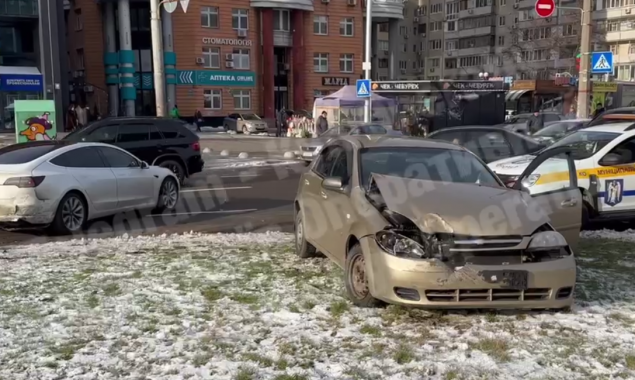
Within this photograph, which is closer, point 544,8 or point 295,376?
point 295,376

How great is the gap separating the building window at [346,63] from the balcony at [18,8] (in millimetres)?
26799

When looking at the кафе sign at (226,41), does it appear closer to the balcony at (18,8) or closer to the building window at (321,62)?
the building window at (321,62)

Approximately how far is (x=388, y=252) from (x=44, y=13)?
4126 centimetres

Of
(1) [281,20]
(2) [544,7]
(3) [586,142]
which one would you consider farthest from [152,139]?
(1) [281,20]

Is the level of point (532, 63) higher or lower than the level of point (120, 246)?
higher

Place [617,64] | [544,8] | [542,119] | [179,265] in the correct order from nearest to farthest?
[179,265] → [544,8] → [542,119] → [617,64]

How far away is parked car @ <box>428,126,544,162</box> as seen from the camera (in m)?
14.5

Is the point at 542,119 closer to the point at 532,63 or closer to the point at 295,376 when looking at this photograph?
the point at 295,376

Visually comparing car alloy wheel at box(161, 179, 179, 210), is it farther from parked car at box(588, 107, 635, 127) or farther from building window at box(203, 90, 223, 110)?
building window at box(203, 90, 223, 110)

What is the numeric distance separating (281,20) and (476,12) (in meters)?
43.0

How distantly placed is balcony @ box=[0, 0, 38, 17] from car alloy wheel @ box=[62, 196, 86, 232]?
35.5 m

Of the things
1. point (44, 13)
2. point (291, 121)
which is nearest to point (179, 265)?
point (291, 121)

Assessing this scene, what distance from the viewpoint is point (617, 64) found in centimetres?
7206

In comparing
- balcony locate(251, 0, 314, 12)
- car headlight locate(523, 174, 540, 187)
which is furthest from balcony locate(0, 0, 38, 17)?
car headlight locate(523, 174, 540, 187)
